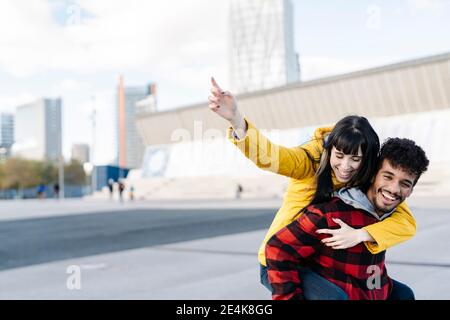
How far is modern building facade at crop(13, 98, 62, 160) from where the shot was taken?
82.0m

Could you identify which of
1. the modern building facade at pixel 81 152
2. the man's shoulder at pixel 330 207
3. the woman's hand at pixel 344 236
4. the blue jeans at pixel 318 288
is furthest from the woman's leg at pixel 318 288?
the modern building facade at pixel 81 152

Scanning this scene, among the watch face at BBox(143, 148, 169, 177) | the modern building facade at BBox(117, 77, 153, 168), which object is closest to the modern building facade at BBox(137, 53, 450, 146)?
the watch face at BBox(143, 148, 169, 177)

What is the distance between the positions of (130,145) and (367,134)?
15384cm

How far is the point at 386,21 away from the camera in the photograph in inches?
144

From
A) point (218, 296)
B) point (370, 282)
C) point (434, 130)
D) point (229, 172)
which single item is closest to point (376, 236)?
point (370, 282)

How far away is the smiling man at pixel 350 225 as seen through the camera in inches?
67.4

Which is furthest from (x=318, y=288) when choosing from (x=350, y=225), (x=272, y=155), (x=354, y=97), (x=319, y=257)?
(x=354, y=97)

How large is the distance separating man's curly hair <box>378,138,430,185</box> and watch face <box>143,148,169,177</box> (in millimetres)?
48971

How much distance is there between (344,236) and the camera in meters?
1.69

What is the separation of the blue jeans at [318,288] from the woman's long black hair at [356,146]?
283mm

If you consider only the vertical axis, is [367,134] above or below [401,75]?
below
